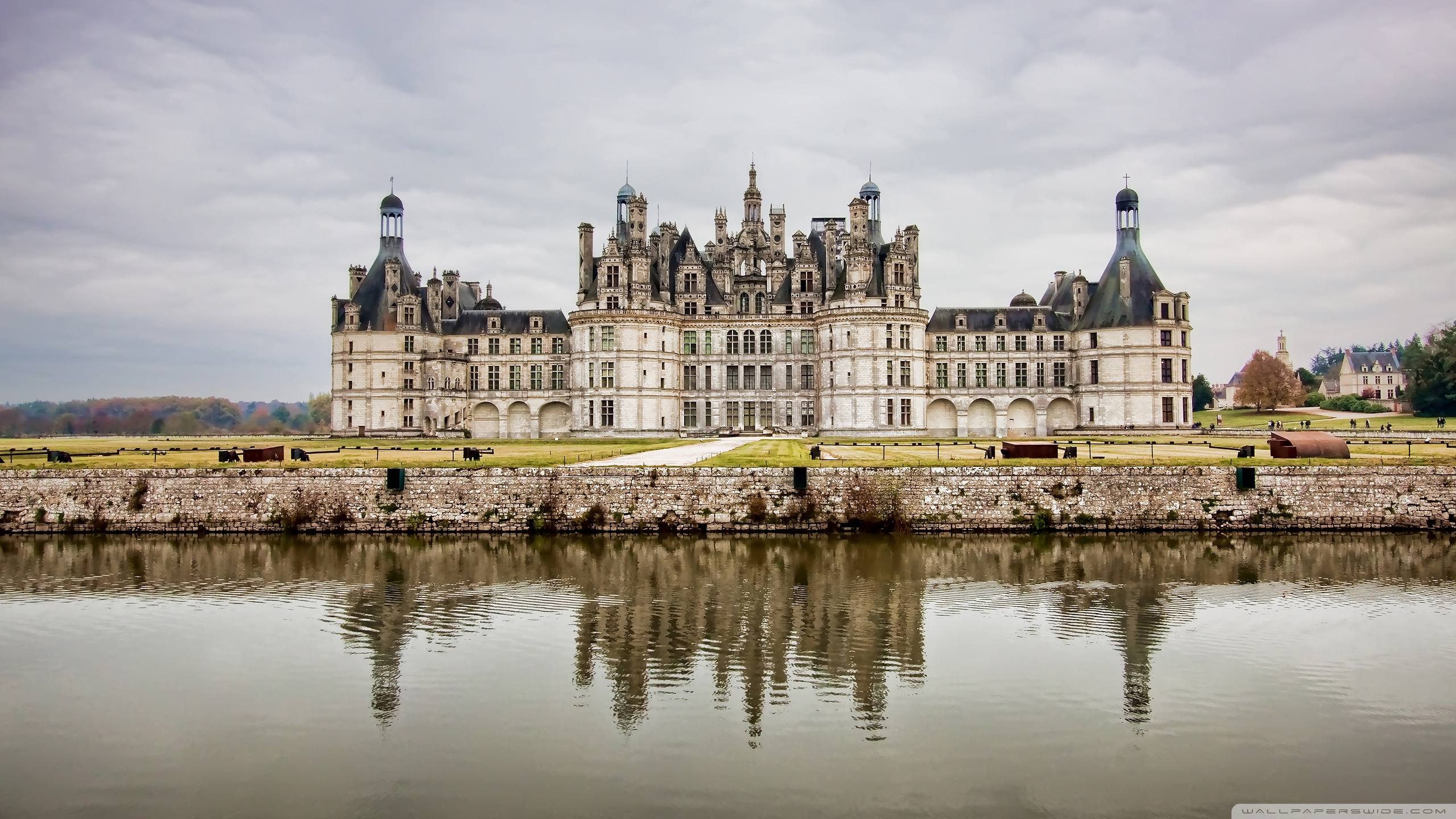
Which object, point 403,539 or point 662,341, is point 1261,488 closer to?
Answer: point 403,539

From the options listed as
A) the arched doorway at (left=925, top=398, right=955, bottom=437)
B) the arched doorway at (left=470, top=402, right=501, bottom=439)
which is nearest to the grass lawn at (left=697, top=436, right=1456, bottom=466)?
the arched doorway at (left=925, top=398, right=955, bottom=437)

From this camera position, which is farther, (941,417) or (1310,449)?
(941,417)

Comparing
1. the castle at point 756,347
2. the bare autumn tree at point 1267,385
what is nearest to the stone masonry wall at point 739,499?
the castle at point 756,347

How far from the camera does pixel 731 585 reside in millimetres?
22516

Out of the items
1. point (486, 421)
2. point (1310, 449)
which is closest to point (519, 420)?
point (486, 421)

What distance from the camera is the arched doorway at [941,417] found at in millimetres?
70250

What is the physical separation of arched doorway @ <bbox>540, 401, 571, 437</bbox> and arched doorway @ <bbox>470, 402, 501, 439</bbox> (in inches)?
126

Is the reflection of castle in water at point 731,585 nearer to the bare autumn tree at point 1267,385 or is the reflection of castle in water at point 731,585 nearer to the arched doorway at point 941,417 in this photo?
the arched doorway at point 941,417

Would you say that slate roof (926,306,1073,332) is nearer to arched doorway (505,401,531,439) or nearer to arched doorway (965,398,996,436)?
arched doorway (965,398,996,436)

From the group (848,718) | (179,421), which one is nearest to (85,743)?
(848,718)

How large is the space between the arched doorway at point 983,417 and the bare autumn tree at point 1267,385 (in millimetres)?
35968

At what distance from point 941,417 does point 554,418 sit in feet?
91.4

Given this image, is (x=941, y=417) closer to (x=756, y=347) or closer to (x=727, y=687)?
(x=756, y=347)

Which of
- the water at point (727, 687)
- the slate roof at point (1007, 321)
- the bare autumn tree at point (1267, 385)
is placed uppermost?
the slate roof at point (1007, 321)
